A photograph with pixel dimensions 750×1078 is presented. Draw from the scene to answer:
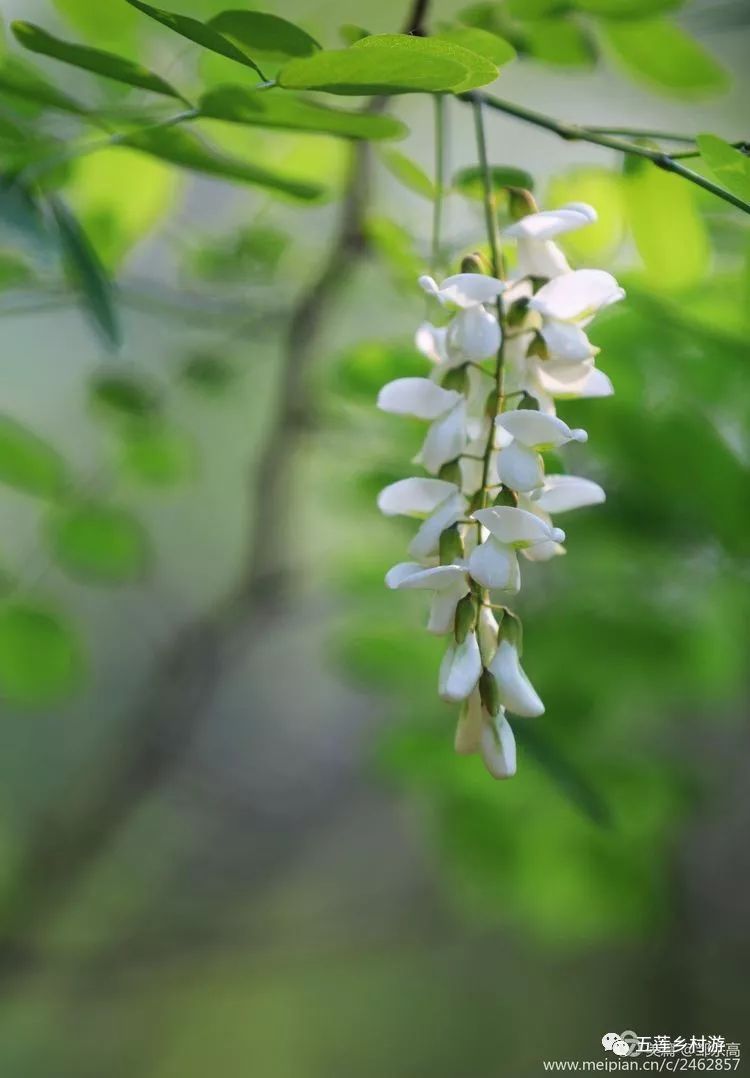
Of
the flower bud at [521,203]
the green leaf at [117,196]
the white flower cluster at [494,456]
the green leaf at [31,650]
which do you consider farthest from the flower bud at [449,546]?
the green leaf at [31,650]

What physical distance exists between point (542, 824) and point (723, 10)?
0.61 m

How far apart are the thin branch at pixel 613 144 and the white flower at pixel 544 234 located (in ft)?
0.08

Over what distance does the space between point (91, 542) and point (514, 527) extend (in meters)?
0.51

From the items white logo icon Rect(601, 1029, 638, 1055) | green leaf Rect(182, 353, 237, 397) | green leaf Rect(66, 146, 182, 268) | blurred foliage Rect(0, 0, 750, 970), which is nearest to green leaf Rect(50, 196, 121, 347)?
blurred foliage Rect(0, 0, 750, 970)

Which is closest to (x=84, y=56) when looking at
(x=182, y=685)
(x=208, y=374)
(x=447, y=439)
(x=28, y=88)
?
(x=28, y=88)

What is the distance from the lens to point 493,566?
28 centimetres

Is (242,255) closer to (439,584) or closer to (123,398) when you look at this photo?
(123,398)

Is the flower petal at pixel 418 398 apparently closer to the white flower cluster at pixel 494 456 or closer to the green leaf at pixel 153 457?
the white flower cluster at pixel 494 456

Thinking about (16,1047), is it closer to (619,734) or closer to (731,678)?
(619,734)

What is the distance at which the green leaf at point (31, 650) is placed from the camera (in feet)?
2.23

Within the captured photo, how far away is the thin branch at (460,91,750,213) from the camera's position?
28 centimetres

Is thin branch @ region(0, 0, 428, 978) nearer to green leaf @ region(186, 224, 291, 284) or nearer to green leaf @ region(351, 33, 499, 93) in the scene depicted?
green leaf @ region(186, 224, 291, 284)

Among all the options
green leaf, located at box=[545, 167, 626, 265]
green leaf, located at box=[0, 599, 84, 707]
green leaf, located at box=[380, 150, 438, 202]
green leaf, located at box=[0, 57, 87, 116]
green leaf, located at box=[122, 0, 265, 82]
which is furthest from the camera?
green leaf, located at box=[0, 599, 84, 707]

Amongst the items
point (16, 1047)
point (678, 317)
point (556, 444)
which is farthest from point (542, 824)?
point (16, 1047)
